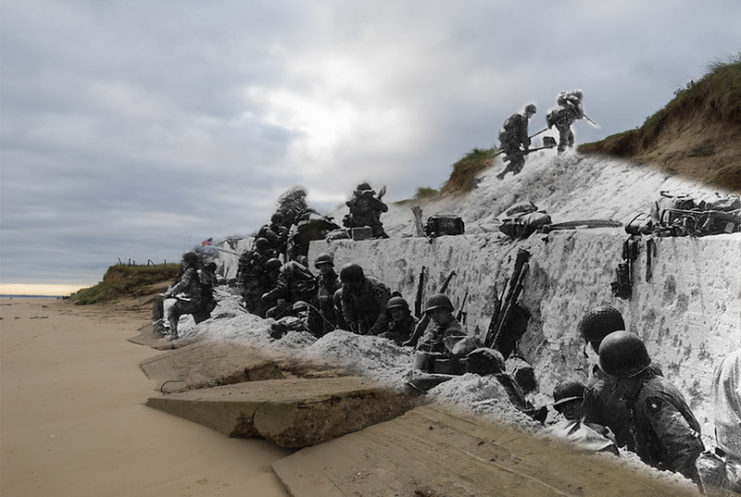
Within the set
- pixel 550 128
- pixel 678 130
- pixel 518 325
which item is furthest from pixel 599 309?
pixel 550 128

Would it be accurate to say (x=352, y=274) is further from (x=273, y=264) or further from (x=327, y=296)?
(x=273, y=264)

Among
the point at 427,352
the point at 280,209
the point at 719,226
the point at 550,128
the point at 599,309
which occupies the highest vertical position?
the point at 550,128

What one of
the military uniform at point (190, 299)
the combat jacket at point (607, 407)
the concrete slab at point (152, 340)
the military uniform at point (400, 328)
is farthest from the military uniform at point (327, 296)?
the combat jacket at point (607, 407)

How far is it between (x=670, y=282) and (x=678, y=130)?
693 centimetres

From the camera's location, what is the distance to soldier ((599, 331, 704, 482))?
2.89m

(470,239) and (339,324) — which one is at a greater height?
(470,239)

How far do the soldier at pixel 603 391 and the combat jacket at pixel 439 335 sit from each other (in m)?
1.26

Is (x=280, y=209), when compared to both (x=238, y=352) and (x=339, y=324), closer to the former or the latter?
(x=339, y=324)

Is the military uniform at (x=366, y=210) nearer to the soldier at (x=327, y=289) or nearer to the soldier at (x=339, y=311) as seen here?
the soldier at (x=327, y=289)

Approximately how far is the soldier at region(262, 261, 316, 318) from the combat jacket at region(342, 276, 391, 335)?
244 centimetres

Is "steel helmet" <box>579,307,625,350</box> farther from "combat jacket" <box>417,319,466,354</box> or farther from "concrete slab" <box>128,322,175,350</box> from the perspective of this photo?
"concrete slab" <box>128,322,175,350</box>

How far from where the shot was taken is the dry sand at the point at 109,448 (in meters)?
2.99

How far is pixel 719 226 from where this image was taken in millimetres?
3516

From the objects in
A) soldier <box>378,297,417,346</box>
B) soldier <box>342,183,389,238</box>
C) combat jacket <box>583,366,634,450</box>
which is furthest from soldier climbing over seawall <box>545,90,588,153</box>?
combat jacket <box>583,366,634,450</box>
